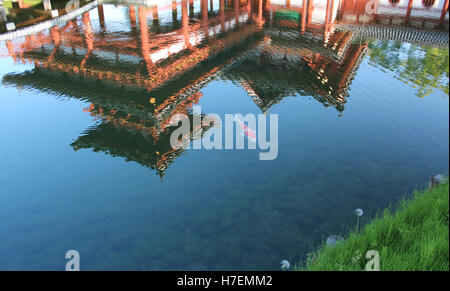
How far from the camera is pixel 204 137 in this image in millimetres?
11148

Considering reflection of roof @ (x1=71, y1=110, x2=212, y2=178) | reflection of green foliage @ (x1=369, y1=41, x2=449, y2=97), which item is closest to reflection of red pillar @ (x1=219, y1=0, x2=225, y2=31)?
reflection of green foliage @ (x1=369, y1=41, x2=449, y2=97)

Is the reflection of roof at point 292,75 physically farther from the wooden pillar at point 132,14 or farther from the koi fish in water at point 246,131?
the wooden pillar at point 132,14

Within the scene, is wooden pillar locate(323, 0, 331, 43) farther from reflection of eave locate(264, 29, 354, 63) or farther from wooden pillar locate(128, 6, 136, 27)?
wooden pillar locate(128, 6, 136, 27)

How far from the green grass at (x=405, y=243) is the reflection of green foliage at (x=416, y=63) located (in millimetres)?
8482

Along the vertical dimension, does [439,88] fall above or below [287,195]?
above

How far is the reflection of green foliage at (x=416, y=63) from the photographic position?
46.9 ft

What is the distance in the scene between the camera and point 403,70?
15.7 m

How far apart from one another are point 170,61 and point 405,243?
1232 cm

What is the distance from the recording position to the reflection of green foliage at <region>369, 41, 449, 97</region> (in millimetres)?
14309

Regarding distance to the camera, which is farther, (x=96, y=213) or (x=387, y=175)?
(x=387, y=175)

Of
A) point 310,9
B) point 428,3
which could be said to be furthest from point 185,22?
point 428,3
